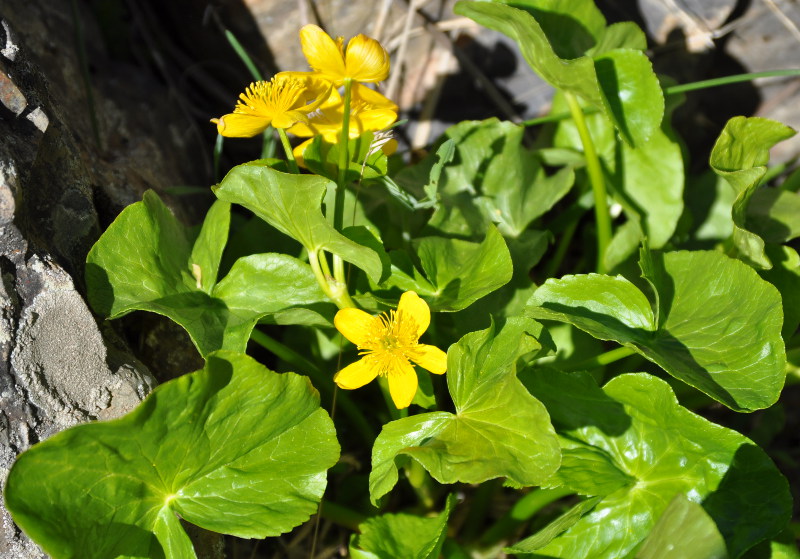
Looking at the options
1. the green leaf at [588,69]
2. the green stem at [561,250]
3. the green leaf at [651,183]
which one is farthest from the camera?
the green stem at [561,250]

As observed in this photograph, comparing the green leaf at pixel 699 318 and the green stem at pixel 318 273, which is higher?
the green stem at pixel 318 273

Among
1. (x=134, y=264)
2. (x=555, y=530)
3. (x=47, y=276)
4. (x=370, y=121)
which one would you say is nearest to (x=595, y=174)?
(x=370, y=121)

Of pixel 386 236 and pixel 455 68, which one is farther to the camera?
pixel 455 68

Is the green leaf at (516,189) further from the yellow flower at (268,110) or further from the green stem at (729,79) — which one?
the yellow flower at (268,110)

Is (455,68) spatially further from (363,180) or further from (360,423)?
(360,423)

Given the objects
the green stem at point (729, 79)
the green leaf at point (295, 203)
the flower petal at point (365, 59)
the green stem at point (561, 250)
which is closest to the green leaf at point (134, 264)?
the green leaf at point (295, 203)

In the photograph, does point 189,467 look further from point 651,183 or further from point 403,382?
point 651,183

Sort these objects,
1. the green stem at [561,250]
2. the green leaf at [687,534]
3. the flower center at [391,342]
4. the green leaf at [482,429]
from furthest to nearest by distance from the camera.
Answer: the green stem at [561,250], the flower center at [391,342], the green leaf at [482,429], the green leaf at [687,534]

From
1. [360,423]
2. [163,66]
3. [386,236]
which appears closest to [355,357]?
[360,423]
